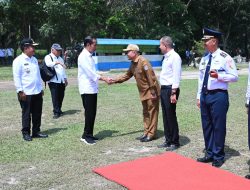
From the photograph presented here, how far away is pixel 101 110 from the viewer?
11.9 m

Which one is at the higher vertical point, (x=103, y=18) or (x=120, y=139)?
(x=103, y=18)

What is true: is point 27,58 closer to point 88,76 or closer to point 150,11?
point 88,76

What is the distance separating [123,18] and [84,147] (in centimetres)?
3146

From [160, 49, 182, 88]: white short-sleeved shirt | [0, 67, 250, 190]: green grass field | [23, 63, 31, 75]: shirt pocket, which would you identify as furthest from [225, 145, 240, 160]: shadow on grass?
[23, 63, 31, 75]: shirt pocket

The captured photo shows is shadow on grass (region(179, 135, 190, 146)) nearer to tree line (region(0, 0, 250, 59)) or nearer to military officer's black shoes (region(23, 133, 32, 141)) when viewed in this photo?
military officer's black shoes (region(23, 133, 32, 141))

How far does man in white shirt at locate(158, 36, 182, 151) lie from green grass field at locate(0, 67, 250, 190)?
35 centimetres

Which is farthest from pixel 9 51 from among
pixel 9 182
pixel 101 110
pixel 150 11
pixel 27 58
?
pixel 9 182

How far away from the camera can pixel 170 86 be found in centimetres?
704

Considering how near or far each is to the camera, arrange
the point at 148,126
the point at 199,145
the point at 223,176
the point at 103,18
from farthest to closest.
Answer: the point at 103,18, the point at 148,126, the point at 199,145, the point at 223,176

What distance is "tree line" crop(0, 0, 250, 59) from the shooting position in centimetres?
3653

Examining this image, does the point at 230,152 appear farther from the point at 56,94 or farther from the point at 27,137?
the point at 56,94

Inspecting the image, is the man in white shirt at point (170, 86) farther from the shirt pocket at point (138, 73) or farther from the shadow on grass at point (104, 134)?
the shadow on grass at point (104, 134)

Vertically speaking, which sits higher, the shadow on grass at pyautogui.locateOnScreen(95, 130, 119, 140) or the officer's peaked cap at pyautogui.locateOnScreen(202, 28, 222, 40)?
the officer's peaked cap at pyautogui.locateOnScreen(202, 28, 222, 40)

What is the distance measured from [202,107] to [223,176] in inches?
44.2
